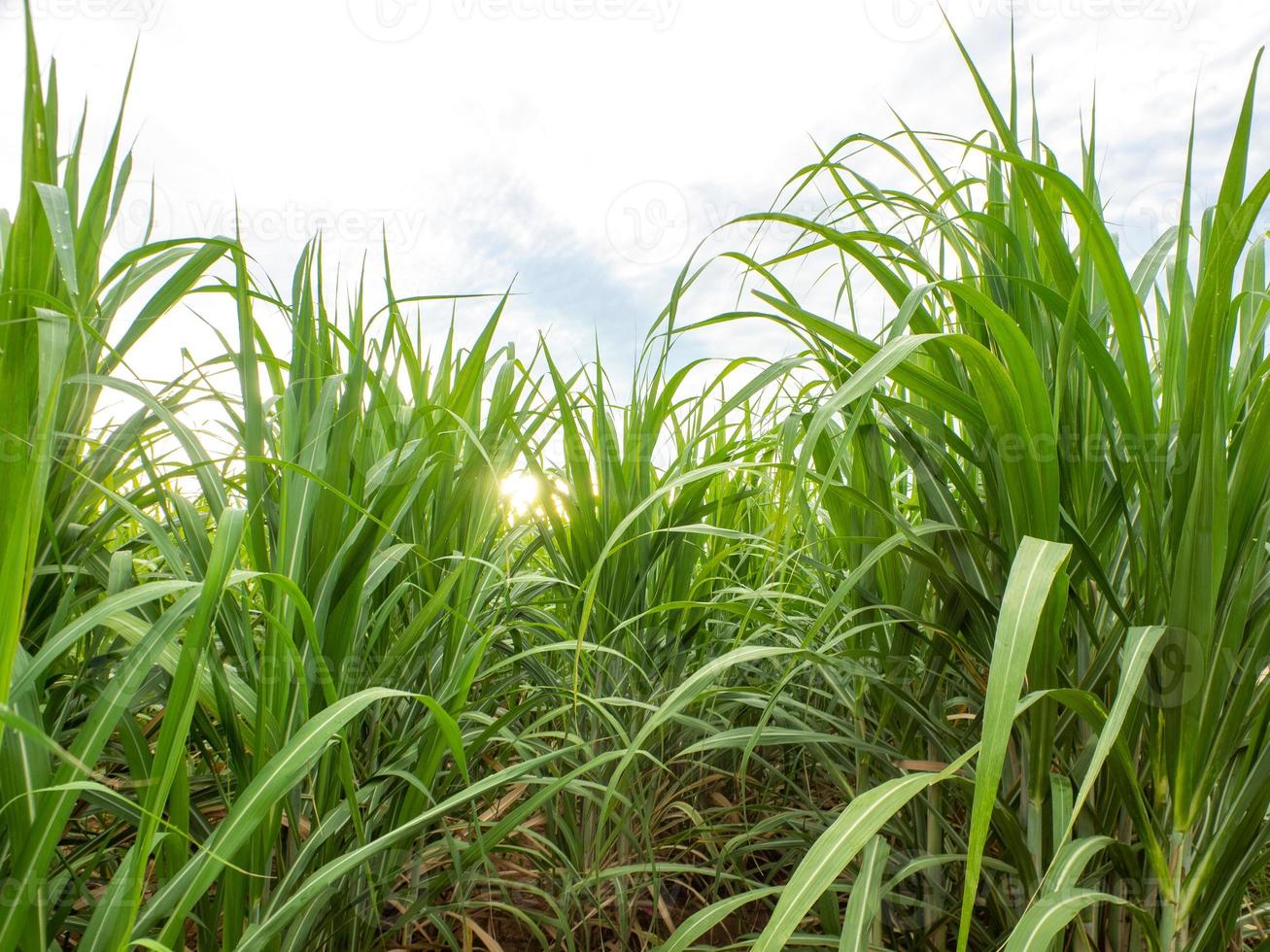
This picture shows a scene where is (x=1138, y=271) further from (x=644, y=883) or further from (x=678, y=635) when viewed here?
(x=644, y=883)

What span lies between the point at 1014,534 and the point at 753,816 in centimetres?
84

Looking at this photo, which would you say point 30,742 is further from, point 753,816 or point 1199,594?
point 753,816

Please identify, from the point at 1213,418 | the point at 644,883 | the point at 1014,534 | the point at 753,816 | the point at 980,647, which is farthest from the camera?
the point at 753,816

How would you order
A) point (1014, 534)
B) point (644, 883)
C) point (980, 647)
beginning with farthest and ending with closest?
point (644, 883) < point (980, 647) < point (1014, 534)

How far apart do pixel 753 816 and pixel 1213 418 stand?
0.99 metres

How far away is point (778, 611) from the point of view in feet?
2.85

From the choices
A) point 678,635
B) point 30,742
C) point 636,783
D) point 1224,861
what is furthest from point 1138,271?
point 30,742

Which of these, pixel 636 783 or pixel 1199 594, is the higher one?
pixel 1199 594

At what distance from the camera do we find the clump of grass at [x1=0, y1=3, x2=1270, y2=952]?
0.48m

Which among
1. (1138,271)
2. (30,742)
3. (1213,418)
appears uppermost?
(1138,271)

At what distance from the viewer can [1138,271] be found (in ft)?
2.49

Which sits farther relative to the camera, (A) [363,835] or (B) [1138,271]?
(B) [1138,271]

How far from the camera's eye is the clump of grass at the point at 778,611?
1.56 feet

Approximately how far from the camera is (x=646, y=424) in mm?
1140
